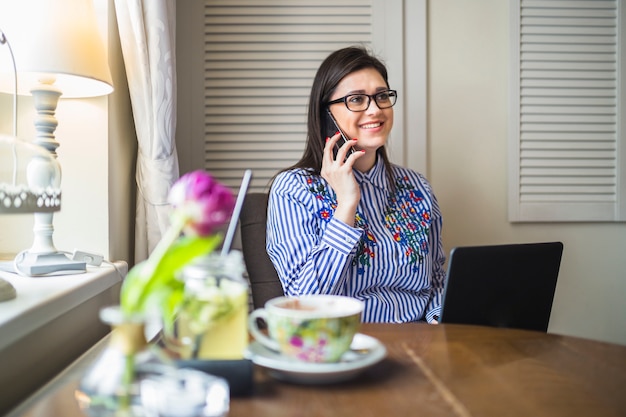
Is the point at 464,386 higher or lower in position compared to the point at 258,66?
lower

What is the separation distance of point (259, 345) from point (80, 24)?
2.72ft

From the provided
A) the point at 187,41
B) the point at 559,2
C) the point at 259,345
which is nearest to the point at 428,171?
the point at 559,2

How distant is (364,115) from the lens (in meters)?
1.57

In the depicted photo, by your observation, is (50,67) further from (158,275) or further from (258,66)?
(258,66)

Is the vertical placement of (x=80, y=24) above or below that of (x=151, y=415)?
above

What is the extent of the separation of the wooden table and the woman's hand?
59cm

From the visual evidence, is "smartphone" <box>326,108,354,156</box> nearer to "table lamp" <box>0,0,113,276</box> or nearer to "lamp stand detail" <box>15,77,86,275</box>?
"table lamp" <box>0,0,113,276</box>

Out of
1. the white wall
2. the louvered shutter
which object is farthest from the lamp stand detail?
the louvered shutter

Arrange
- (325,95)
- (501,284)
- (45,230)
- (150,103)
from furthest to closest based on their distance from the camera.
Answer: (325,95) < (150,103) < (45,230) < (501,284)

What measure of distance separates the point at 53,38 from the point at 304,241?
2.37 ft

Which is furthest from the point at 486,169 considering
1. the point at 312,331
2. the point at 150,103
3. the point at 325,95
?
the point at 312,331

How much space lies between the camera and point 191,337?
0.51 metres

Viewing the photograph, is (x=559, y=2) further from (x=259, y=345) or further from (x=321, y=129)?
(x=259, y=345)

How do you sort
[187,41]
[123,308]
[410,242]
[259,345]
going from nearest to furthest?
1. [123,308]
2. [259,345]
3. [410,242]
4. [187,41]
